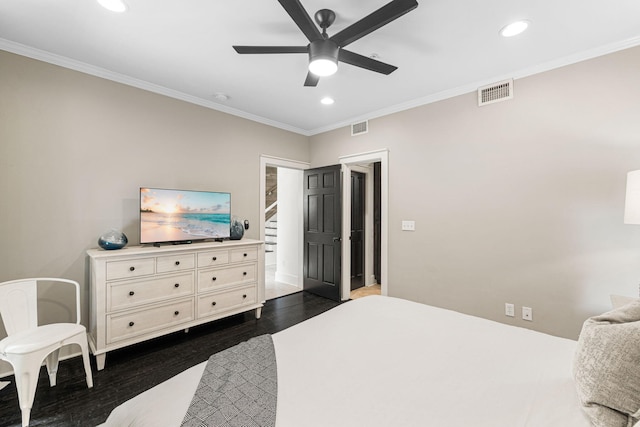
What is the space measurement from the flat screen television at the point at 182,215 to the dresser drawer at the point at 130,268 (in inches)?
11.3

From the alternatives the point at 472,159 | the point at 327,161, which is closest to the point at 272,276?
the point at 327,161

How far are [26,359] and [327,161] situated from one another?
12.5 feet

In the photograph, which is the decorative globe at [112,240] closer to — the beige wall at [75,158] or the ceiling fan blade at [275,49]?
the beige wall at [75,158]

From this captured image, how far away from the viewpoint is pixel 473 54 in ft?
7.72

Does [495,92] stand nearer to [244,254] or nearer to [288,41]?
[288,41]

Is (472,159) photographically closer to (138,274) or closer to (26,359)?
(138,274)

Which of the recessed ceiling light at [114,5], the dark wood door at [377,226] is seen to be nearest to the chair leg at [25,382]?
the recessed ceiling light at [114,5]

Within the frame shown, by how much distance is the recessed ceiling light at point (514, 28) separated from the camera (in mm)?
1949

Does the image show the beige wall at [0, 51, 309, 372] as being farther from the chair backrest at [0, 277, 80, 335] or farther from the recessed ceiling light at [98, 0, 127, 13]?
the recessed ceiling light at [98, 0, 127, 13]

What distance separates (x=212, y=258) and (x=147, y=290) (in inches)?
26.2

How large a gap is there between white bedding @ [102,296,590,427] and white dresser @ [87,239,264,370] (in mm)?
1662

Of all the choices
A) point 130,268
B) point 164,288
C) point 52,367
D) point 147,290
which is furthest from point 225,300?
point 52,367

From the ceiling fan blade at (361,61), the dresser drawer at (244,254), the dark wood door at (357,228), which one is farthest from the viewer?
the dark wood door at (357,228)

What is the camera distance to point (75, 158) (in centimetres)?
253
